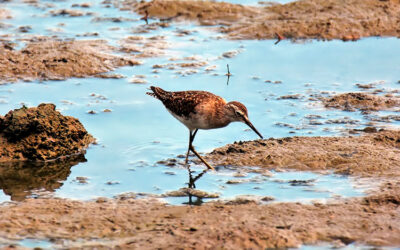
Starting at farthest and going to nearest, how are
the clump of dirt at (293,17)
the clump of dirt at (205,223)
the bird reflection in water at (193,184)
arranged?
the clump of dirt at (293,17), the bird reflection in water at (193,184), the clump of dirt at (205,223)

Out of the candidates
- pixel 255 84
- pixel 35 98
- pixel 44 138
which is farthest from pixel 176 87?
pixel 44 138

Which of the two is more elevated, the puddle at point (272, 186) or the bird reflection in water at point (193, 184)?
the puddle at point (272, 186)

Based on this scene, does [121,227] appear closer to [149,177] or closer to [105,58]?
[149,177]

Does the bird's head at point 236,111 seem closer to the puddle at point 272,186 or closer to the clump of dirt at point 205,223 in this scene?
the puddle at point 272,186

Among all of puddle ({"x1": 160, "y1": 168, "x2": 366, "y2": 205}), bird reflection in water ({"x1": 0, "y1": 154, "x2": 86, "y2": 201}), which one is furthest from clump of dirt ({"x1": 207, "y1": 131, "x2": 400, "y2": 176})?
bird reflection in water ({"x1": 0, "y1": 154, "x2": 86, "y2": 201})

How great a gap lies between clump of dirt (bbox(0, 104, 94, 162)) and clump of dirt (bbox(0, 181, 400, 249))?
5.09ft

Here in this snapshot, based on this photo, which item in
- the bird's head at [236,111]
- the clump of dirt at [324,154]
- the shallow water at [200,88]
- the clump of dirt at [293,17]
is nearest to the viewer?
the shallow water at [200,88]

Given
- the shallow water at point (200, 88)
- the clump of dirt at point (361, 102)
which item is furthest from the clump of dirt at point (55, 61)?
the clump of dirt at point (361, 102)

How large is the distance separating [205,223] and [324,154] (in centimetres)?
259

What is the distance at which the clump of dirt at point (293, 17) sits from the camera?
567 inches

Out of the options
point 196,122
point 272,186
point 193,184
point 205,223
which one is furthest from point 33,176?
point 272,186

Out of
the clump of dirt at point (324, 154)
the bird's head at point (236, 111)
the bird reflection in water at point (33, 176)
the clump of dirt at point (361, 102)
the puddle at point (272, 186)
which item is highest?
the bird's head at point (236, 111)

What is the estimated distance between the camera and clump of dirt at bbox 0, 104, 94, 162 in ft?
29.5

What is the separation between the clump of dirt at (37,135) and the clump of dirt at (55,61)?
2799 millimetres
